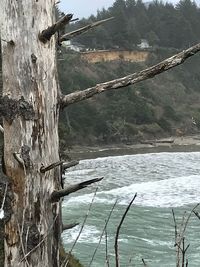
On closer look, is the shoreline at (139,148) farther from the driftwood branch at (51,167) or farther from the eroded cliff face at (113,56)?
the driftwood branch at (51,167)

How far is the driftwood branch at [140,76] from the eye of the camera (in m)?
2.50

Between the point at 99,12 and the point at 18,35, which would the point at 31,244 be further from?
the point at 99,12

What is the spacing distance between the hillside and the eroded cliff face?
2.32 ft

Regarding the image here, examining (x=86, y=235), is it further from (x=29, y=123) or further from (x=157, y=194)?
(x=29, y=123)

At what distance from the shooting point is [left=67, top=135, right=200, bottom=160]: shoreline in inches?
1558

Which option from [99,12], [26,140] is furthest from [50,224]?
[99,12]

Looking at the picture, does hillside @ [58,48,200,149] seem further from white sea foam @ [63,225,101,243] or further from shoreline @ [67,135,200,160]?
white sea foam @ [63,225,101,243]

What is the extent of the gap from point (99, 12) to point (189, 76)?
18.2 m

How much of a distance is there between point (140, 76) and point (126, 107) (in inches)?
1909

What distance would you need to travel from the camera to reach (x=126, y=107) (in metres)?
51.0

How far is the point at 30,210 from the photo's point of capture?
2.62m

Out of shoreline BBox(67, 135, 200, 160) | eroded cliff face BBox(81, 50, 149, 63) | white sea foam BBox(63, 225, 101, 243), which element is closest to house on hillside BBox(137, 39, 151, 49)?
eroded cliff face BBox(81, 50, 149, 63)

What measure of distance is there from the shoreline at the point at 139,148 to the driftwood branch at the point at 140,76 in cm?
3455

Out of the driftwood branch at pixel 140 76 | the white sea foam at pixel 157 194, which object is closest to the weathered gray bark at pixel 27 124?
the driftwood branch at pixel 140 76
